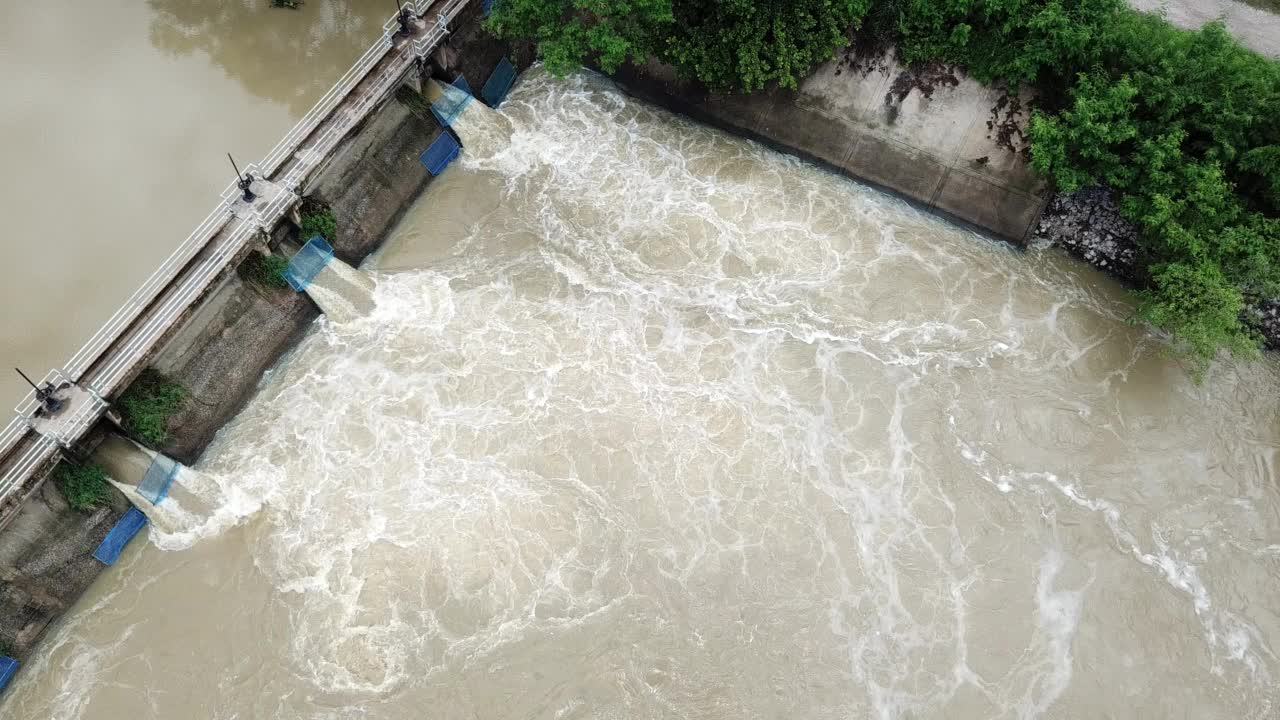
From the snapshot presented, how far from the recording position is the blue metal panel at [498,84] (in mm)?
23641

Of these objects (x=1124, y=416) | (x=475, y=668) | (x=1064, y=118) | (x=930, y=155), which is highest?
(x=1064, y=118)

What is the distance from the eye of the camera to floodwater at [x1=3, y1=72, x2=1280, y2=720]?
15.8 meters

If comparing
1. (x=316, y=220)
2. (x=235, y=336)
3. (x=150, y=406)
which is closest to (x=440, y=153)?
(x=316, y=220)

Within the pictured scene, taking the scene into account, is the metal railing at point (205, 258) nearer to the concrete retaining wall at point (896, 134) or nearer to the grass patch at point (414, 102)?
the grass patch at point (414, 102)

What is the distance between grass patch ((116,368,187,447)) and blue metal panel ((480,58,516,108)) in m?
11.9

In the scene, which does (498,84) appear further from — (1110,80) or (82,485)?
(1110,80)

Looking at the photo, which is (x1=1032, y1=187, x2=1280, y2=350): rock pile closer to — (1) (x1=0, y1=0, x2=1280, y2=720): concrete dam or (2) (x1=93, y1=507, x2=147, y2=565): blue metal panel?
(1) (x1=0, y1=0, x2=1280, y2=720): concrete dam

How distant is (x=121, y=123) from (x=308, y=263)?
265 inches

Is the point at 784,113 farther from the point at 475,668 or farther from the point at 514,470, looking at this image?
the point at 475,668

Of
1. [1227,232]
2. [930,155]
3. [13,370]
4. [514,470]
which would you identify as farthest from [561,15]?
[1227,232]

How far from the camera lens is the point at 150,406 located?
17.2 meters

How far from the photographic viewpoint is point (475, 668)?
51.5 feet

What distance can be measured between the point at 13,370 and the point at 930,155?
924 inches

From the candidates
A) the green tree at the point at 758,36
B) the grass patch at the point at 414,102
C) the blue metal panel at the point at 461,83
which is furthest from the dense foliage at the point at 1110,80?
the grass patch at the point at 414,102
